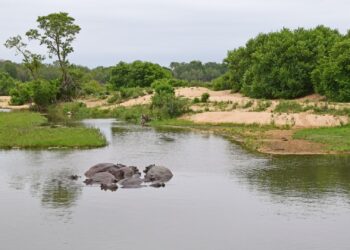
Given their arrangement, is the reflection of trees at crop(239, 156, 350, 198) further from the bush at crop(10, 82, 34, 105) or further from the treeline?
the bush at crop(10, 82, 34, 105)

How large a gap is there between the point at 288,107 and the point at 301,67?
10483 millimetres

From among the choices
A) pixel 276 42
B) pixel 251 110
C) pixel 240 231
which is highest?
pixel 276 42

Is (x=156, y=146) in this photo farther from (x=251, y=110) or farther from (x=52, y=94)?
(x=52, y=94)

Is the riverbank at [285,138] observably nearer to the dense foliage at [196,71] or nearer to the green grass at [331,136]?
the green grass at [331,136]

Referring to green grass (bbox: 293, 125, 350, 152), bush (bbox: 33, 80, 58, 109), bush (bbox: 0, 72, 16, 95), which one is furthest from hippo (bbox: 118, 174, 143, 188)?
bush (bbox: 0, 72, 16, 95)

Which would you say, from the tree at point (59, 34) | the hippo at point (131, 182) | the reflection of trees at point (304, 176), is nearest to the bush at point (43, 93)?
the tree at point (59, 34)

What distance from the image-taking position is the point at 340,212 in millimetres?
21453

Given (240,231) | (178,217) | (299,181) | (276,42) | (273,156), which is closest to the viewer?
(240,231)

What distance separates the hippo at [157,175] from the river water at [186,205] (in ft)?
1.55

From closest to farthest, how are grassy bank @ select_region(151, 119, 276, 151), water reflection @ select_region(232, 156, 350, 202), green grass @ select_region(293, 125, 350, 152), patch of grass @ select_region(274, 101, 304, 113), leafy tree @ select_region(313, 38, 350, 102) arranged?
water reflection @ select_region(232, 156, 350, 202) → green grass @ select_region(293, 125, 350, 152) → grassy bank @ select_region(151, 119, 276, 151) → patch of grass @ select_region(274, 101, 304, 113) → leafy tree @ select_region(313, 38, 350, 102)

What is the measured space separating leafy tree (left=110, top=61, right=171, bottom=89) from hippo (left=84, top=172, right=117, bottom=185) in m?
72.4

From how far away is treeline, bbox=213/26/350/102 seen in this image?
2140 inches

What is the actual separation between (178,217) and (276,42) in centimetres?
4531

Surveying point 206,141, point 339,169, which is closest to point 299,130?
point 206,141
